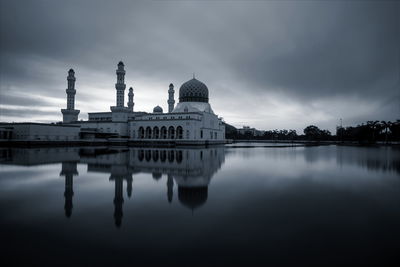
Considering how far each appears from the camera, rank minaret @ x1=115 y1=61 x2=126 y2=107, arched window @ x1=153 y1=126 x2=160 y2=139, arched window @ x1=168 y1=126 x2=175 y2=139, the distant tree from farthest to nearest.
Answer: the distant tree → arched window @ x1=153 y1=126 x2=160 y2=139 → arched window @ x1=168 y1=126 x2=175 y2=139 → minaret @ x1=115 y1=61 x2=126 y2=107

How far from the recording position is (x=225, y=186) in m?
8.25

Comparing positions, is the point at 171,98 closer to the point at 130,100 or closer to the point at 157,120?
the point at 130,100

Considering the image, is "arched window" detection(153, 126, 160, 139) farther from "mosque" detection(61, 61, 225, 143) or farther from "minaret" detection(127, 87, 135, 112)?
"minaret" detection(127, 87, 135, 112)

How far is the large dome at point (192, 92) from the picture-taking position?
161 feet

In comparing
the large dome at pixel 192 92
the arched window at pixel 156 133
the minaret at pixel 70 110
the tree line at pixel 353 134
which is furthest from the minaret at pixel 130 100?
the tree line at pixel 353 134

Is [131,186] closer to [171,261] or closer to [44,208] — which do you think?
[44,208]

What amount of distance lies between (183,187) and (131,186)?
1.68 metres

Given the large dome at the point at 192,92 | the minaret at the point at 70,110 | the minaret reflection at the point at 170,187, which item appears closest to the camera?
the minaret reflection at the point at 170,187

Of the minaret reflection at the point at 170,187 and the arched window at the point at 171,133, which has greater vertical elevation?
the arched window at the point at 171,133

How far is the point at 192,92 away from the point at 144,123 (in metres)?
10.7

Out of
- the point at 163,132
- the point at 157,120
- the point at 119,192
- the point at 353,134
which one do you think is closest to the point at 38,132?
the point at 157,120

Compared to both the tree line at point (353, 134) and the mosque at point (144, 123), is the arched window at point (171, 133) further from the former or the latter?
the tree line at point (353, 134)

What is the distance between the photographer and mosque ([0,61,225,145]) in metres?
42.6

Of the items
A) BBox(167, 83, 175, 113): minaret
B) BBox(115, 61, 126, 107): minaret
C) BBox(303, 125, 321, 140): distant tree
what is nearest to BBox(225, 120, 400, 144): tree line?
BBox(303, 125, 321, 140): distant tree
